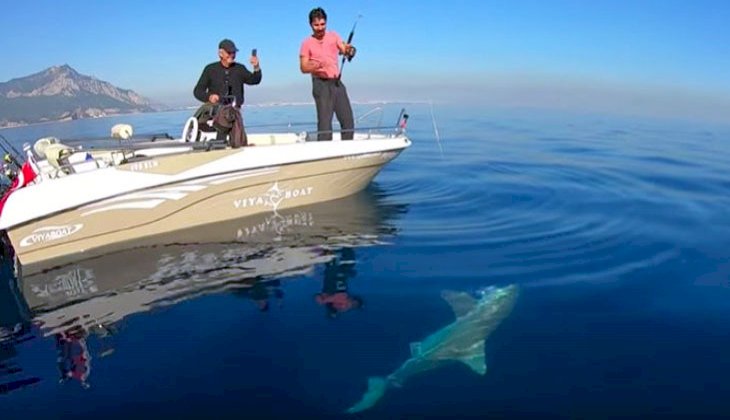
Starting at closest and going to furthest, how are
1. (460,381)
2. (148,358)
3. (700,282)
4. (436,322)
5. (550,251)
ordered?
(460,381)
(148,358)
(436,322)
(700,282)
(550,251)

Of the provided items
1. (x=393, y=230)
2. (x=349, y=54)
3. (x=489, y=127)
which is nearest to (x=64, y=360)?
(x=393, y=230)

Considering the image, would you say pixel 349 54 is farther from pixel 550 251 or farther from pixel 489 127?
pixel 489 127

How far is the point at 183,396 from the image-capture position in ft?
12.3

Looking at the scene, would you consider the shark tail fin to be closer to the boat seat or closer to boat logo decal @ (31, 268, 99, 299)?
boat logo decal @ (31, 268, 99, 299)

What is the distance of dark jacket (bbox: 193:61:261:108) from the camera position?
7.95 m

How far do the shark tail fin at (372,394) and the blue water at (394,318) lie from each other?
0.06 meters

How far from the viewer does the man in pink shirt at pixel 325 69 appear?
8398 mm

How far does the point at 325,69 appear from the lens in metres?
8.47

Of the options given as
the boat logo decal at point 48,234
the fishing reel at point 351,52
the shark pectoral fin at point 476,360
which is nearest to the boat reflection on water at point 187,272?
the boat logo decal at point 48,234

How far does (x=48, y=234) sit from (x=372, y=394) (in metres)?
5.29

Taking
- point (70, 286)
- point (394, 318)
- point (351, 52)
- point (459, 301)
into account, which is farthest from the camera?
point (351, 52)

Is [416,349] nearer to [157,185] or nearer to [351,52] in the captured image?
[157,185]

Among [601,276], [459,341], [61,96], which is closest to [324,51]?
[601,276]

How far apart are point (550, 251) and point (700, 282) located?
5.42 ft
